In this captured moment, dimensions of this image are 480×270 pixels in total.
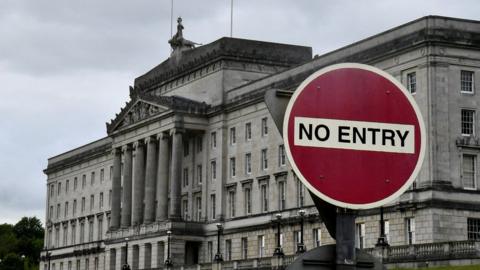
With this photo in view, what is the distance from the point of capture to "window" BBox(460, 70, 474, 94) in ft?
269

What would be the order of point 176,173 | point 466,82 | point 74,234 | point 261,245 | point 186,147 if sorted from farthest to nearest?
point 74,234
point 186,147
point 176,173
point 261,245
point 466,82

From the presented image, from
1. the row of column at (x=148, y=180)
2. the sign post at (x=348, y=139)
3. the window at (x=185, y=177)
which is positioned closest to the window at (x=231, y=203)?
the row of column at (x=148, y=180)

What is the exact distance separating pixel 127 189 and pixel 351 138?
117 m

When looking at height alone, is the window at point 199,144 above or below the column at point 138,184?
above

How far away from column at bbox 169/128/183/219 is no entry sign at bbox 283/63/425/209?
10407cm

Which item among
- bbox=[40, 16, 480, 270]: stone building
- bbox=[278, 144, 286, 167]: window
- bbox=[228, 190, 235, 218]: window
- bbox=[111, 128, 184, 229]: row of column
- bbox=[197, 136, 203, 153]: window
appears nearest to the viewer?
bbox=[40, 16, 480, 270]: stone building

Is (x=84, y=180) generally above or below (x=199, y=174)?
above

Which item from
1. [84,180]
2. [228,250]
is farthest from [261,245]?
[84,180]

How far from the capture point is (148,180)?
116500 mm

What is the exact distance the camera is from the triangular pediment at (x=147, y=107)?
367ft

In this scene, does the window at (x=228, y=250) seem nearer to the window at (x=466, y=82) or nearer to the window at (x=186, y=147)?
the window at (x=186, y=147)

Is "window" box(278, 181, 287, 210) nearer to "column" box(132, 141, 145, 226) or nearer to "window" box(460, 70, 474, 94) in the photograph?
"window" box(460, 70, 474, 94)

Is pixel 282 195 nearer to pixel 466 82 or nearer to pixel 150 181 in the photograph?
pixel 150 181

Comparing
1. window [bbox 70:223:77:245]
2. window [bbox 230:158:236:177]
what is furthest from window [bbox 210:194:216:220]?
window [bbox 70:223:77:245]
